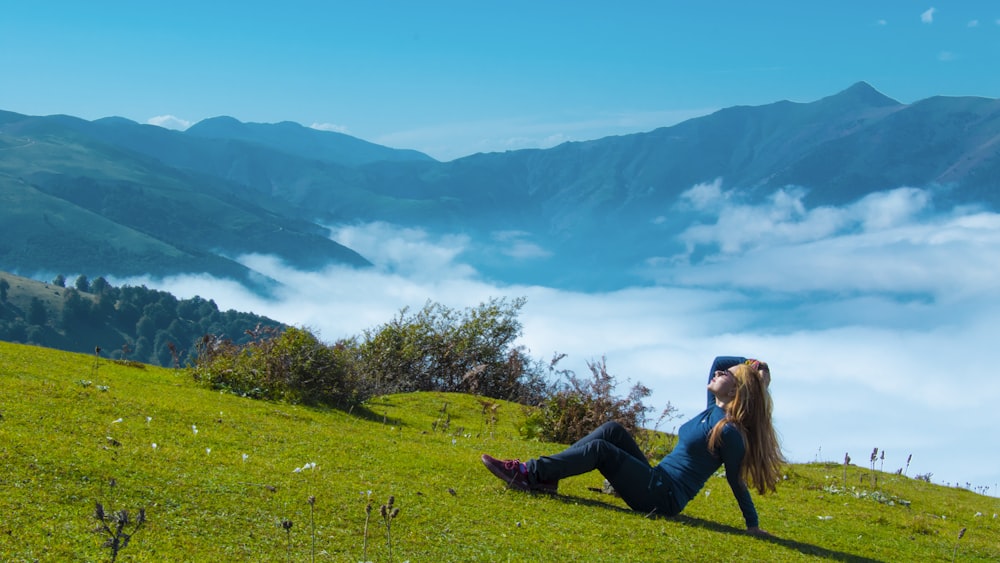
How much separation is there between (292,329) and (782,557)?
1347 cm

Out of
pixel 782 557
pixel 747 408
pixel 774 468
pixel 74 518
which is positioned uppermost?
pixel 747 408

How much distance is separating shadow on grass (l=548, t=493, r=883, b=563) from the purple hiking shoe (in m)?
0.18

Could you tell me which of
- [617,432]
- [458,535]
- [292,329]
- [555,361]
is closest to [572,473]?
[617,432]

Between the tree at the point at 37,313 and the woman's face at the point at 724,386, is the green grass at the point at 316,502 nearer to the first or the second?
the woman's face at the point at 724,386

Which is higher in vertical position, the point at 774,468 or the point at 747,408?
the point at 747,408

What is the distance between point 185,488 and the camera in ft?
28.0

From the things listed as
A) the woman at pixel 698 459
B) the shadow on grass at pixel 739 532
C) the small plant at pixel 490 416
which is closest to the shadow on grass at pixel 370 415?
the small plant at pixel 490 416

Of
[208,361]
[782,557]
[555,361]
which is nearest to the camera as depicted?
[782,557]

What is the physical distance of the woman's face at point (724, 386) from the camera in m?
9.73

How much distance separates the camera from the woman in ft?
31.5

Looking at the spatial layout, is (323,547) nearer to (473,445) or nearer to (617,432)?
(617,432)

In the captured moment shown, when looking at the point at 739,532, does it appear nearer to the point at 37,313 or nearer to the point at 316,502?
the point at 316,502

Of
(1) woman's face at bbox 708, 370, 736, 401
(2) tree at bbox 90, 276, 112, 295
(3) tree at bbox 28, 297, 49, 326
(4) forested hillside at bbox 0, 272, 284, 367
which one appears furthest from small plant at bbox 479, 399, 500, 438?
(2) tree at bbox 90, 276, 112, 295

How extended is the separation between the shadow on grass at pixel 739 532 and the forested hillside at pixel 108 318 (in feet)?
398
